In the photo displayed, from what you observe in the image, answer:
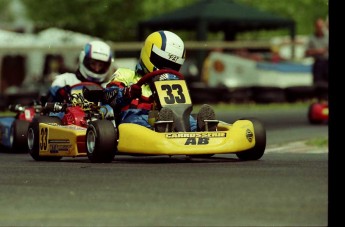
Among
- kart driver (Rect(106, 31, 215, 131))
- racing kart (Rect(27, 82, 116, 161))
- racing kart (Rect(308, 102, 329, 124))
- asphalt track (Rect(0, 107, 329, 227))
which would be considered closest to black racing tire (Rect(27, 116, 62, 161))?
racing kart (Rect(27, 82, 116, 161))

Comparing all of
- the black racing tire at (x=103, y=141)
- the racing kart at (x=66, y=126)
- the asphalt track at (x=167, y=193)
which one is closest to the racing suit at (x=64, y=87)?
the racing kart at (x=66, y=126)

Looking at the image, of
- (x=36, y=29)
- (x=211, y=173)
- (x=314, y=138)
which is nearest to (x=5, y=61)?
(x=36, y=29)

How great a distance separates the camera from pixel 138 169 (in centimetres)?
891

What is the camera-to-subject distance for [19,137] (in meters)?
12.2

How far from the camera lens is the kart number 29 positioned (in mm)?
9891

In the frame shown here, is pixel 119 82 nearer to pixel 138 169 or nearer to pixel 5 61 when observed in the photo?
pixel 138 169

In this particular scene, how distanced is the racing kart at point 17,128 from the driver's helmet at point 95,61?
80 cm

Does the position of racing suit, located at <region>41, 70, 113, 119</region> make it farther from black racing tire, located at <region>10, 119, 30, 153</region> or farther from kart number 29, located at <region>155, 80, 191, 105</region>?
kart number 29, located at <region>155, 80, 191, 105</region>

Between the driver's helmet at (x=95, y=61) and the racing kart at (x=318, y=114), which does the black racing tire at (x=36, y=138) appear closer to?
the driver's helmet at (x=95, y=61)

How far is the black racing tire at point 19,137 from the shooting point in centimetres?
1220

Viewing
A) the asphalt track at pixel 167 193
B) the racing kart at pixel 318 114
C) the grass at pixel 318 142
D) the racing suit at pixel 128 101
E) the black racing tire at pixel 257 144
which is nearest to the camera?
the asphalt track at pixel 167 193

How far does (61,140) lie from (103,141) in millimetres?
912

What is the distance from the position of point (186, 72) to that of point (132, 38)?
16.4 metres

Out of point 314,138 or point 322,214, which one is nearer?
point 322,214
